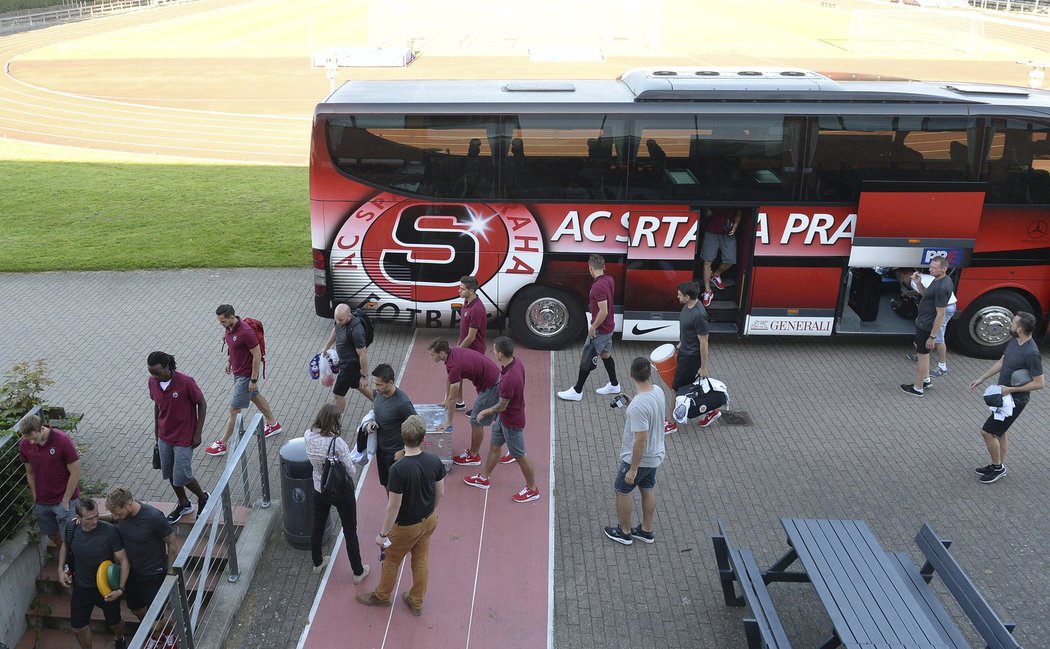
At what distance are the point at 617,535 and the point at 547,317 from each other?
4567 mm

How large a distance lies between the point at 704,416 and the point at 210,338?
6.91 meters

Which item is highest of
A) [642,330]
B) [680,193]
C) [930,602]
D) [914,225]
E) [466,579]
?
[680,193]

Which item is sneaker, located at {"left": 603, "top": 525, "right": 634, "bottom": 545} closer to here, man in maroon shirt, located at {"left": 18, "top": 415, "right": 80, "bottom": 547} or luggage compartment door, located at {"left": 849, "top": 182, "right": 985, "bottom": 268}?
man in maroon shirt, located at {"left": 18, "top": 415, "right": 80, "bottom": 547}

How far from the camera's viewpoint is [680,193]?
35.8 ft

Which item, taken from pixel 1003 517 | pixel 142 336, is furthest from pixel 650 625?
pixel 142 336

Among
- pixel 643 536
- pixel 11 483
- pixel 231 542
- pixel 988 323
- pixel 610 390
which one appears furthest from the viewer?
pixel 988 323

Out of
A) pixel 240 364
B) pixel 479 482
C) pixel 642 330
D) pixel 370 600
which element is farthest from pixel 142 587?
pixel 642 330

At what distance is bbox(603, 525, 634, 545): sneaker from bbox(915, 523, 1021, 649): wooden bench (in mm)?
2242

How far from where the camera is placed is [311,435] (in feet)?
21.0

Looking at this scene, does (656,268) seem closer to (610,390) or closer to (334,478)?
(610,390)

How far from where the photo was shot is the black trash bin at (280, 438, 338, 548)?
6.98 meters

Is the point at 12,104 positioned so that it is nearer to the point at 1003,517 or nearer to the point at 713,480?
the point at 713,480

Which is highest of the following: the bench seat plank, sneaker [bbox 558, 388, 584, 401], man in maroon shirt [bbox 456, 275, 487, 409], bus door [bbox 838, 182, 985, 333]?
bus door [bbox 838, 182, 985, 333]

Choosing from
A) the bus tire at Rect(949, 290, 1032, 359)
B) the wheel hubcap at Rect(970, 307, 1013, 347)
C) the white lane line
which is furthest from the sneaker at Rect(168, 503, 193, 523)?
the wheel hubcap at Rect(970, 307, 1013, 347)
